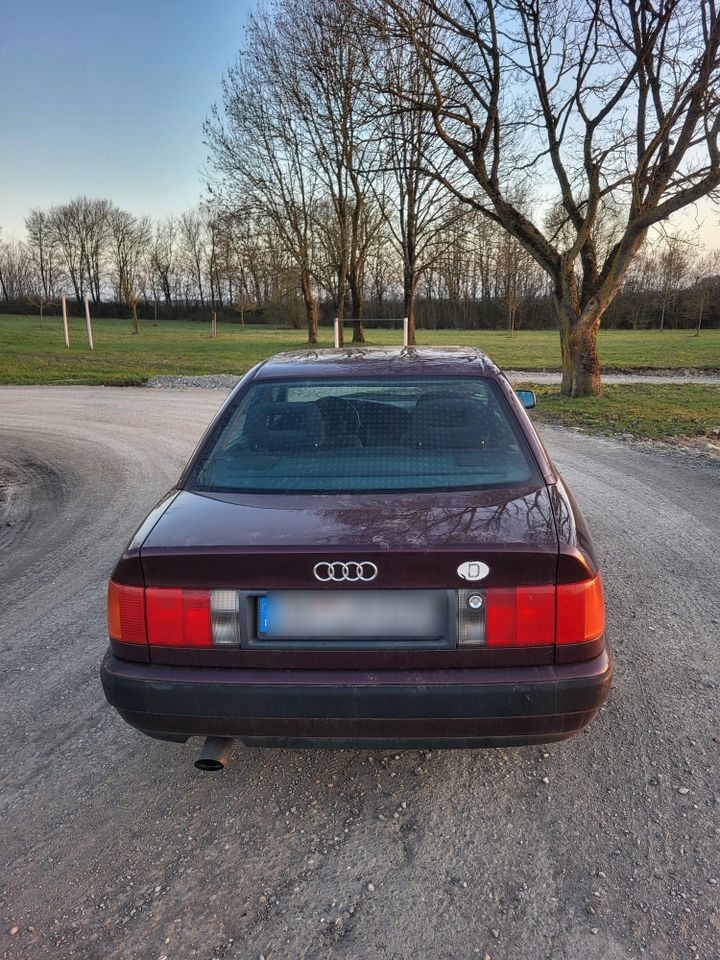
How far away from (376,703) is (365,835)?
21.9 inches

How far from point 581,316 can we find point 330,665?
1207 centimetres

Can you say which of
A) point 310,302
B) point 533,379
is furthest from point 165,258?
point 533,379

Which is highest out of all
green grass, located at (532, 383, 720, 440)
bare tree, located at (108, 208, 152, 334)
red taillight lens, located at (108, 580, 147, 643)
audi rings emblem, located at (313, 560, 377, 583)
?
bare tree, located at (108, 208, 152, 334)

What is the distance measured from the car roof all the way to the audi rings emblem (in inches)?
53.3

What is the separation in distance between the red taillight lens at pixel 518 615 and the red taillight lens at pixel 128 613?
3.64ft

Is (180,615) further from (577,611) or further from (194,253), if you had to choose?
(194,253)

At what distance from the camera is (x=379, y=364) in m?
3.24

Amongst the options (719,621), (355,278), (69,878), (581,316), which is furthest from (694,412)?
(355,278)

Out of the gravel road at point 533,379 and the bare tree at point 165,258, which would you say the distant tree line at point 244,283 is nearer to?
the bare tree at point 165,258

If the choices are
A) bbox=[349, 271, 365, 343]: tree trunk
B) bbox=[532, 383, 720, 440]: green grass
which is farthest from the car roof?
bbox=[349, 271, 365, 343]: tree trunk

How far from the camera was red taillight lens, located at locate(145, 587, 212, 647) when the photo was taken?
2.06 meters

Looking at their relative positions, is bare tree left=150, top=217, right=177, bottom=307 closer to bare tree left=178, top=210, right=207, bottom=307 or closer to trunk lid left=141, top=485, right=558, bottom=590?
bare tree left=178, top=210, right=207, bottom=307

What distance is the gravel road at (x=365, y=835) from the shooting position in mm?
1821

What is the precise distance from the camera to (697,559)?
4.69 metres
